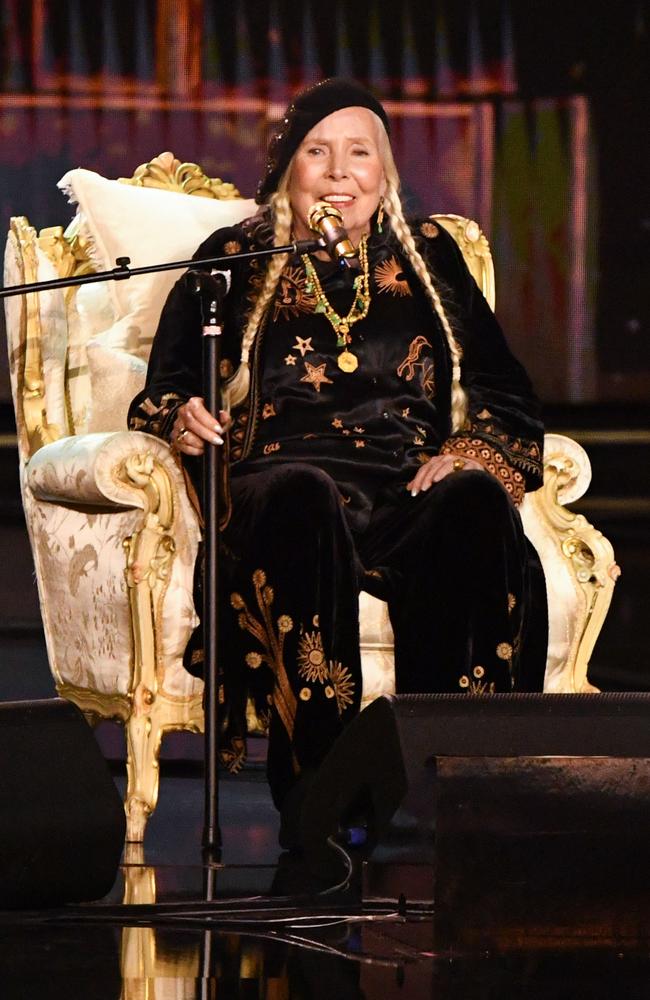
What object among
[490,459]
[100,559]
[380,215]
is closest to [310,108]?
[380,215]

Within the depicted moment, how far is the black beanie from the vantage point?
3064mm

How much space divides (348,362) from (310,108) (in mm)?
461

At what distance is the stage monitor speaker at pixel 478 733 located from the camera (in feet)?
6.09

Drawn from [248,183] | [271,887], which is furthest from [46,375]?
[248,183]

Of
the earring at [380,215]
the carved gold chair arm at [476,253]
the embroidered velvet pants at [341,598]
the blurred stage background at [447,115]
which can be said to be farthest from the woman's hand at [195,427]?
the blurred stage background at [447,115]

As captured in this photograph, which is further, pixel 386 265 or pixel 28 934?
pixel 386 265

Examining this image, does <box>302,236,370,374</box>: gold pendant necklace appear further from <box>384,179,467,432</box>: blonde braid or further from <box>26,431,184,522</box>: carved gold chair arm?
<box>26,431,184,522</box>: carved gold chair arm

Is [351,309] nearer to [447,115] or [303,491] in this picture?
[303,491]

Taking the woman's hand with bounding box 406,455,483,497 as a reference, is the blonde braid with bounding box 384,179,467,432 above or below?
above

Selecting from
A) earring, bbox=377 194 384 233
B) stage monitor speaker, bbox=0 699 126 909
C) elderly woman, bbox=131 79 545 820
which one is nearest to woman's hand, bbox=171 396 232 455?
elderly woman, bbox=131 79 545 820

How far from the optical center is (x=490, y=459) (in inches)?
116

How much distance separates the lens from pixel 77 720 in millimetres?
2053

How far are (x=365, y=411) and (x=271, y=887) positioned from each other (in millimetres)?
952

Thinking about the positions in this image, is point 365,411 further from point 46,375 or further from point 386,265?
point 46,375
